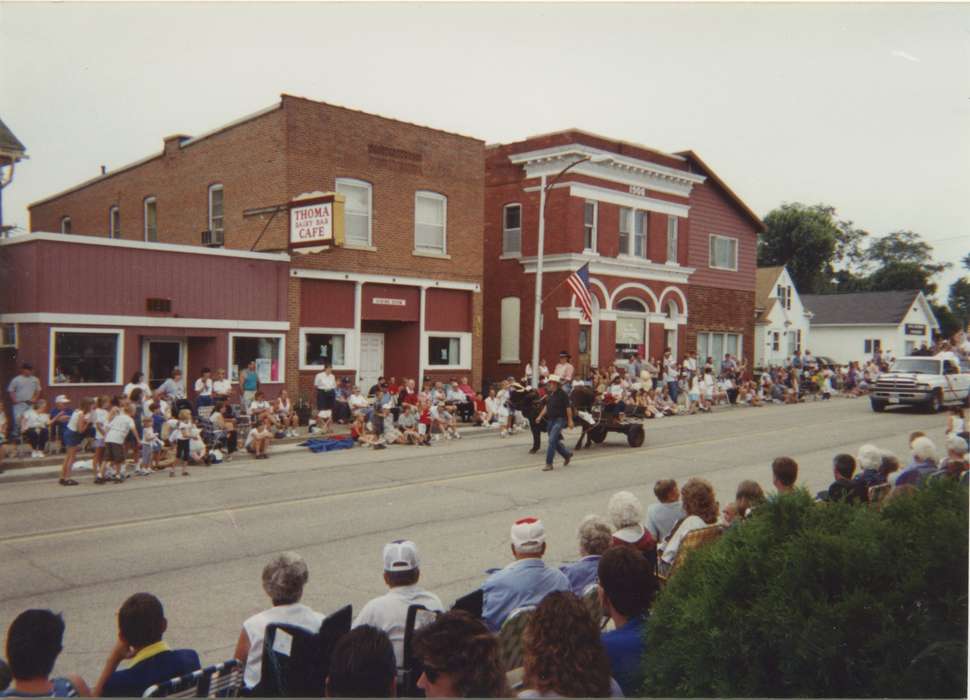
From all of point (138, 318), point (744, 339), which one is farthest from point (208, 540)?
point (744, 339)

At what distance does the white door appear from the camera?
26469 millimetres

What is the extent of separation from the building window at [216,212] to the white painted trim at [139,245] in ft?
13.2

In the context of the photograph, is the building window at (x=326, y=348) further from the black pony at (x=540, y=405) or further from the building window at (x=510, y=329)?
the building window at (x=510, y=329)

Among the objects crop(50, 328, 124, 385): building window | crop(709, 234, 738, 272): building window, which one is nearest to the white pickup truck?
crop(709, 234, 738, 272): building window

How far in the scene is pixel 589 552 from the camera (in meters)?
5.95

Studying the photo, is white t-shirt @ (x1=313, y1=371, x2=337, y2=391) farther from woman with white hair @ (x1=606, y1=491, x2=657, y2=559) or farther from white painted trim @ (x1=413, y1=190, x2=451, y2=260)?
woman with white hair @ (x1=606, y1=491, x2=657, y2=559)

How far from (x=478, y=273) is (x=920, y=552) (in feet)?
84.2

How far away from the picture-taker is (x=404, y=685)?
14.4ft

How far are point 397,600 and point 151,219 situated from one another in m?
28.6

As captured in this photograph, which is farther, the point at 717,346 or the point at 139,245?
the point at 717,346

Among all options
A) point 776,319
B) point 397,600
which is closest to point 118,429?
point 397,600

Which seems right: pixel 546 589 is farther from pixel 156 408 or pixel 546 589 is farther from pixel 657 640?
pixel 156 408

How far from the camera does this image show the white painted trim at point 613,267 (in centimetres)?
3109

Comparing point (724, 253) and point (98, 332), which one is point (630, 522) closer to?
point (98, 332)
